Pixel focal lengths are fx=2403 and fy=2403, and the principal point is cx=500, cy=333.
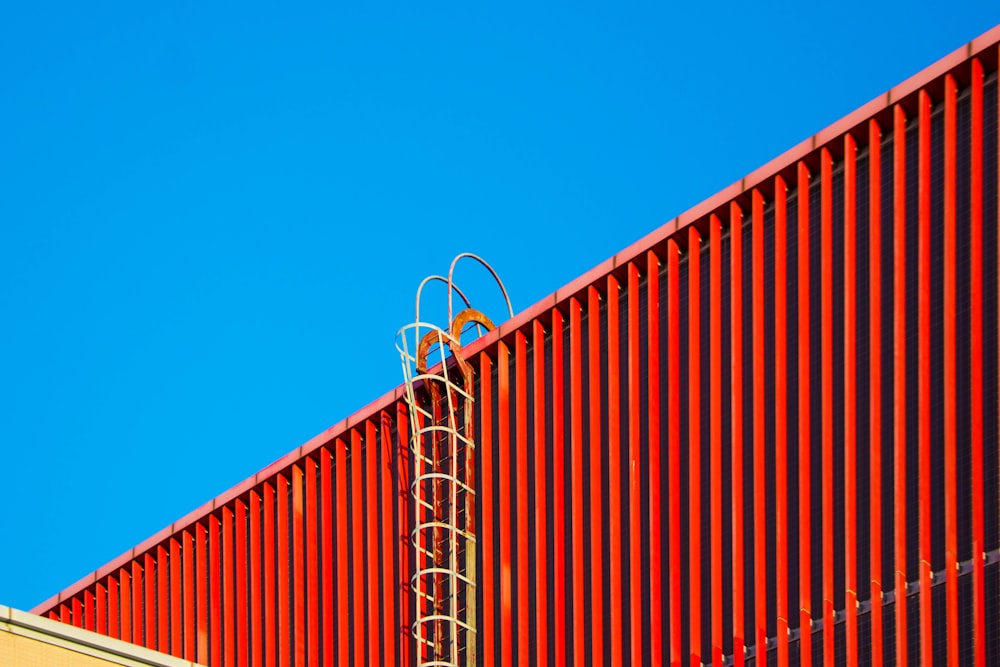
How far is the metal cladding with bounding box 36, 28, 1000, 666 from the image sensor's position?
42656 millimetres

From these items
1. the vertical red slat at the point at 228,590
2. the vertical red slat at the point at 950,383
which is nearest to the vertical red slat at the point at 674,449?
the vertical red slat at the point at 950,383

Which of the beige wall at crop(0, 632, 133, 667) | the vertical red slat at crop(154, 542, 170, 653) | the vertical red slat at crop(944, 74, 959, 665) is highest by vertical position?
the vertical red slat at crop(154, 542, 170, 653)

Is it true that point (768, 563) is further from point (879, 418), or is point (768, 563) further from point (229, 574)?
point (229, 574)

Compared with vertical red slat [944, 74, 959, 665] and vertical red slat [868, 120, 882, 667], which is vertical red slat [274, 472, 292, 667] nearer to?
vertical red slat [868, 120, 882, 667]

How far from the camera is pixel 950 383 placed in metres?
42.5

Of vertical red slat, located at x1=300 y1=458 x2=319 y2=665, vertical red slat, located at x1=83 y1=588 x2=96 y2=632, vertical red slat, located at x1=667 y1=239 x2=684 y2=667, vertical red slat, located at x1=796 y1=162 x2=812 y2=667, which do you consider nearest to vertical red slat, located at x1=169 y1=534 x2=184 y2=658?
vertical red slat, located at x1=83 y1=588 x2=96 y2=632

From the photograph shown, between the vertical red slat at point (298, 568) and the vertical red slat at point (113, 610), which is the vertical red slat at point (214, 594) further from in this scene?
the vertical red slat at point (113, 610)

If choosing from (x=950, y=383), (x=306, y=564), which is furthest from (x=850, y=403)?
(x=306, y=564)

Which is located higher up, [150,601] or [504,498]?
[150,601]

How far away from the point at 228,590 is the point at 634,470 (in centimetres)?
1546

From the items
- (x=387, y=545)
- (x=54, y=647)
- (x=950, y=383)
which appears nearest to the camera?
(x=54, y=647)

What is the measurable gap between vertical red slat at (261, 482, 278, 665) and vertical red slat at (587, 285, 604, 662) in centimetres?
1192

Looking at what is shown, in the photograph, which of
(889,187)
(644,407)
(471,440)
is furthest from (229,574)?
(889,187)

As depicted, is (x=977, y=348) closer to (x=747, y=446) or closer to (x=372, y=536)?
(x=747, y=446)
